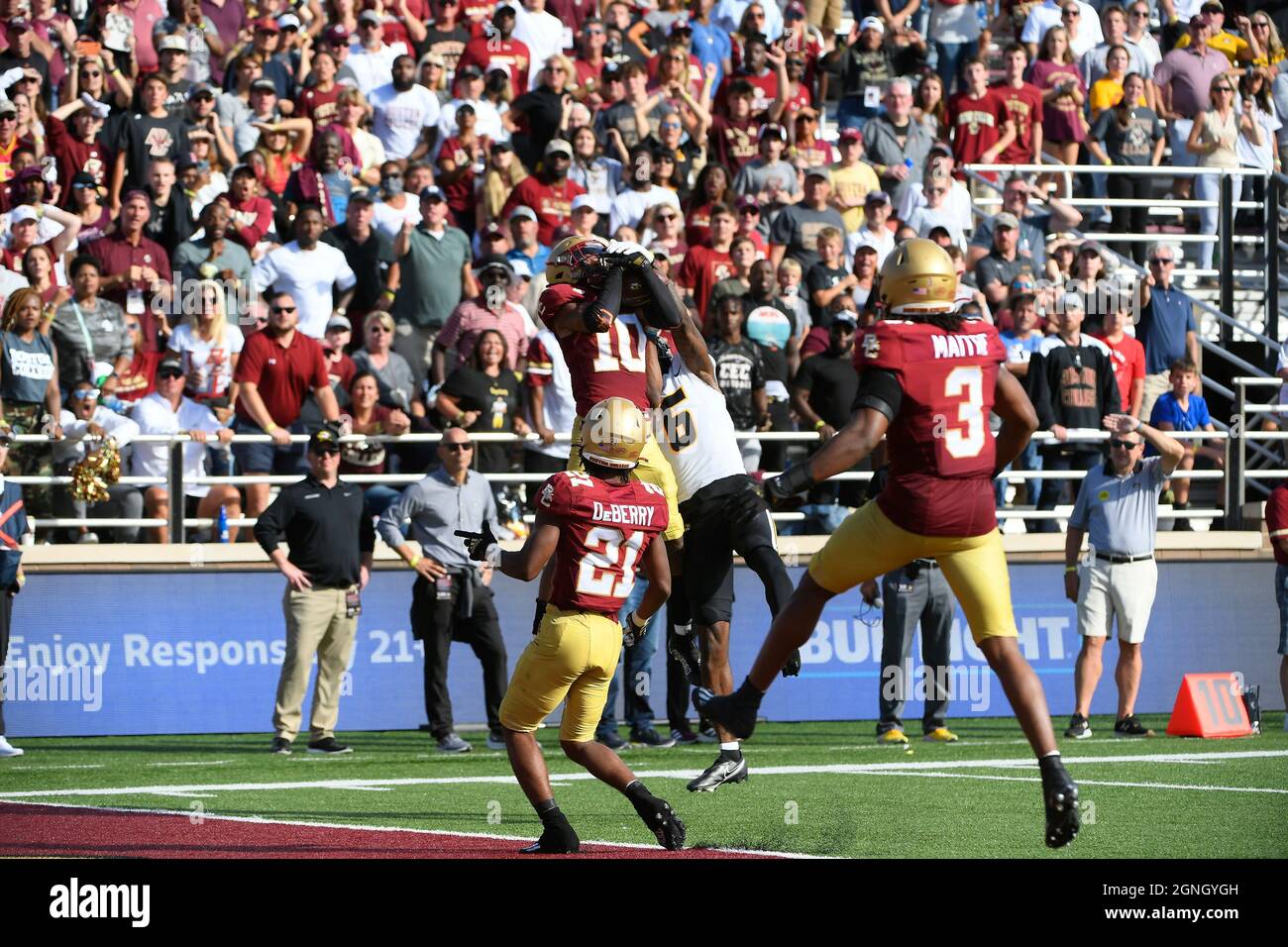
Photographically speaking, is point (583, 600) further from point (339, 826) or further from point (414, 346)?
point (414, 346)

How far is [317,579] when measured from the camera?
15.4 metres

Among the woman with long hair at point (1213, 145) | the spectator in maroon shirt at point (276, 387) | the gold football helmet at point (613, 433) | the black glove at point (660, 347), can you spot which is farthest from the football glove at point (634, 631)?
the woman with long hair at point (1213, 145)

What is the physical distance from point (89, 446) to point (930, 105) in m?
10.1

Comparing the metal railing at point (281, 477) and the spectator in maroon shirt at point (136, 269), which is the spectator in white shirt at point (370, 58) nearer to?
the spectator in maroon shirt at point (136, 269)

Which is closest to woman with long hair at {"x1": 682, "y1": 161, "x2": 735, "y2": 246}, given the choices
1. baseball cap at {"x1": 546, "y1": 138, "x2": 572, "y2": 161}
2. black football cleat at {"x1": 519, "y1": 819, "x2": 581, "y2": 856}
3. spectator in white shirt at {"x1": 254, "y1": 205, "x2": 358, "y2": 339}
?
baseball cap at {"x1": 546, "y1": 138, "x2": 572, "y2": 161}

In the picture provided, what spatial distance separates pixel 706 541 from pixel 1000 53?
13981 millimetres

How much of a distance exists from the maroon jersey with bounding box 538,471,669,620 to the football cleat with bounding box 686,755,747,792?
2014mm

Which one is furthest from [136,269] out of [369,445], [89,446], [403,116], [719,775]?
[719,775]

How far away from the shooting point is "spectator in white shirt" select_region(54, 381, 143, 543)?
639 inches

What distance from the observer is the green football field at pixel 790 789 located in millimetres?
9938

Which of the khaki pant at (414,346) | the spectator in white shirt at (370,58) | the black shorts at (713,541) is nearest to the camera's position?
the black shorts at (713,541)

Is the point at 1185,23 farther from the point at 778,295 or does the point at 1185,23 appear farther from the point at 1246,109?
the point at 778,295

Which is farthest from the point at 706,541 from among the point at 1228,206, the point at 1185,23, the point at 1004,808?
the point at 1185,23

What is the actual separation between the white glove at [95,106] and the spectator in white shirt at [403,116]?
2666mm
